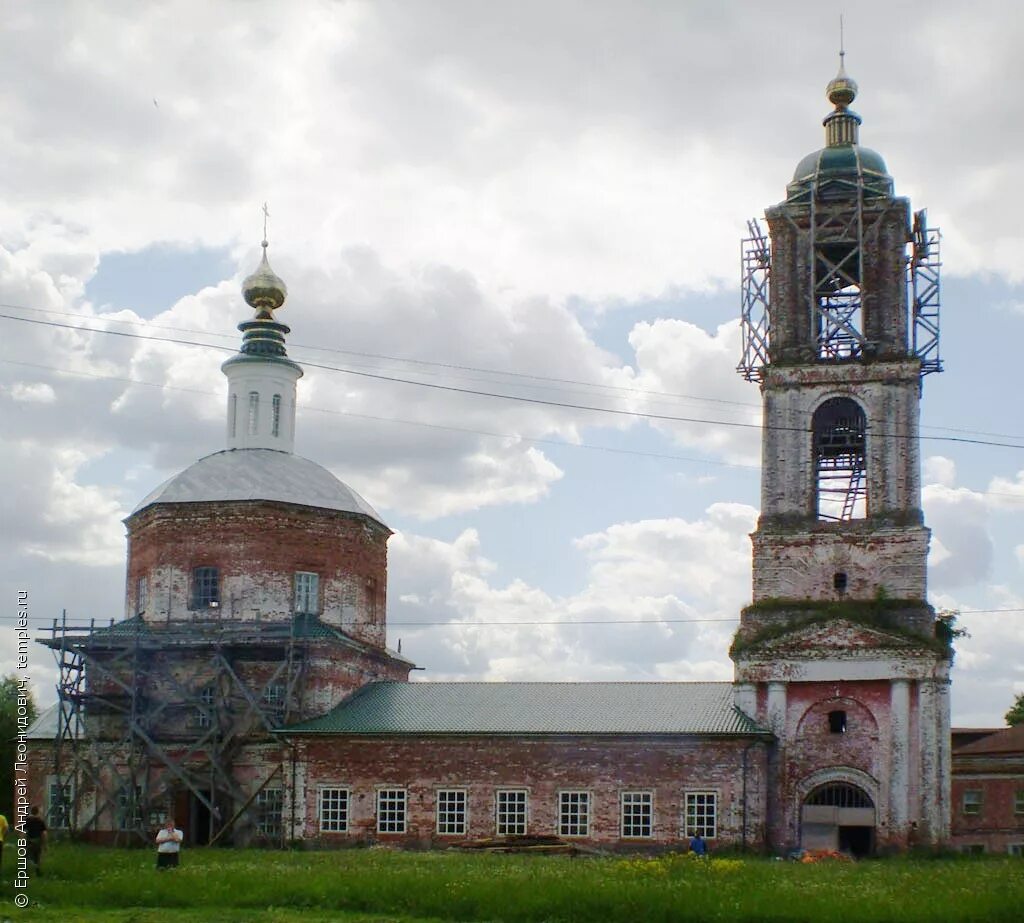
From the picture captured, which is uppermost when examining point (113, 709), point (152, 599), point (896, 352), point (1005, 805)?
point (896, 352)

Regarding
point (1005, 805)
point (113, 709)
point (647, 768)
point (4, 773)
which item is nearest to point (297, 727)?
point (113, 709)

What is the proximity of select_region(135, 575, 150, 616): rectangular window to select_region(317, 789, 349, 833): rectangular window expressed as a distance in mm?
7452

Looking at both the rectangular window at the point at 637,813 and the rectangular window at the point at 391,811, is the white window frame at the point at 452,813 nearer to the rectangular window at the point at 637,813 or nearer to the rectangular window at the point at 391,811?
the rectangular window at the point at 391,811

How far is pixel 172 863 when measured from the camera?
2338 centimetres

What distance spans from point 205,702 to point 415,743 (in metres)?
5.77

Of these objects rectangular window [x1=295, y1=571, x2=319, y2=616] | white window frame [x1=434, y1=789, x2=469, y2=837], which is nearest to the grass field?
white window frame [x1=434, y1=789, x2=469, y2=837]

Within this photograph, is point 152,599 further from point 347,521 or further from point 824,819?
point 824,819

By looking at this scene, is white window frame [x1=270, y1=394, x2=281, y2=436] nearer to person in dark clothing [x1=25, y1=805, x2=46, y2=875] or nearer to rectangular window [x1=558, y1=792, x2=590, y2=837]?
rectangular window [x1=558, y1=792, x2=590, y2=837]

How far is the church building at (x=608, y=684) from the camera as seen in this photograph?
31.7 metres

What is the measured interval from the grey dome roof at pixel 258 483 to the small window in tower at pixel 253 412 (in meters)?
0.78

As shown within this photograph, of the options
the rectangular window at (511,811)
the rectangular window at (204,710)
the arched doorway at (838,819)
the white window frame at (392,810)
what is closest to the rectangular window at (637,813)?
the rectangular window at (511,811)

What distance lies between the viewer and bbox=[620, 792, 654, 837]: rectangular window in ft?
105

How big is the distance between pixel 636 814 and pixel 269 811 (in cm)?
884

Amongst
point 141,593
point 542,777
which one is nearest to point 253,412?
point 141,593
